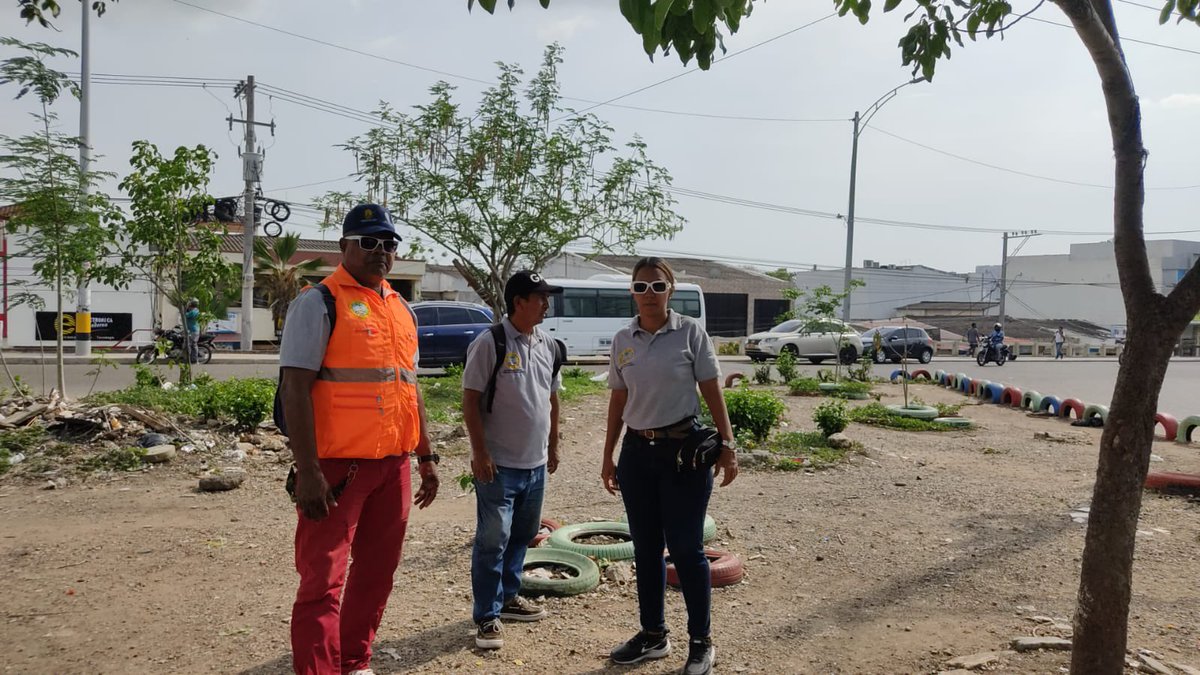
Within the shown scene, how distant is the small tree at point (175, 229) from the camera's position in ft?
32.8

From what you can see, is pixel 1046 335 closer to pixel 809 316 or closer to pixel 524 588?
pixel 809 316

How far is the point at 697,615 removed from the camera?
11.0ft

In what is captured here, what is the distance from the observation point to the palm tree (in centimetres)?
2831

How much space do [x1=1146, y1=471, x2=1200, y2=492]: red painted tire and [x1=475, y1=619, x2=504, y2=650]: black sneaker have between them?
236 inches

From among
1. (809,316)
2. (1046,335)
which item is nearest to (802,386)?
(809,316)

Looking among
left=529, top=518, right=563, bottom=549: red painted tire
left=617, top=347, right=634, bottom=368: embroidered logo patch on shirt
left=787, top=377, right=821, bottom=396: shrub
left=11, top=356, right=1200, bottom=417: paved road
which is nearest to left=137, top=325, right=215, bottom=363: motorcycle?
left=11, top=356, right=1200, bottom=417: paved road

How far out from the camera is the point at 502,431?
3.62 meters

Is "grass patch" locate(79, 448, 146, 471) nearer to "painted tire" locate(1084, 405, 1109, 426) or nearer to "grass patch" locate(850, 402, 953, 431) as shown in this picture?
"grass patch" locate(850, 402, 953, 431)

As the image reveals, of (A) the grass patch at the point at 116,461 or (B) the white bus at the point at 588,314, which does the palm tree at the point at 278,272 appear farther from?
(A) the grass patch at the point at 116,461

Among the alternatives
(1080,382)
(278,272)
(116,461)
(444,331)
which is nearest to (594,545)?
(116,461)

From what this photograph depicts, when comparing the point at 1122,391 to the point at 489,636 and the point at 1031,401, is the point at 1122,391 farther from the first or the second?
the point at 1031,401

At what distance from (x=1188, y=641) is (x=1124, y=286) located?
1949 mm

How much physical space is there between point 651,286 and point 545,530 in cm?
254

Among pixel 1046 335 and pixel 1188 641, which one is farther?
pixel 1046 335
